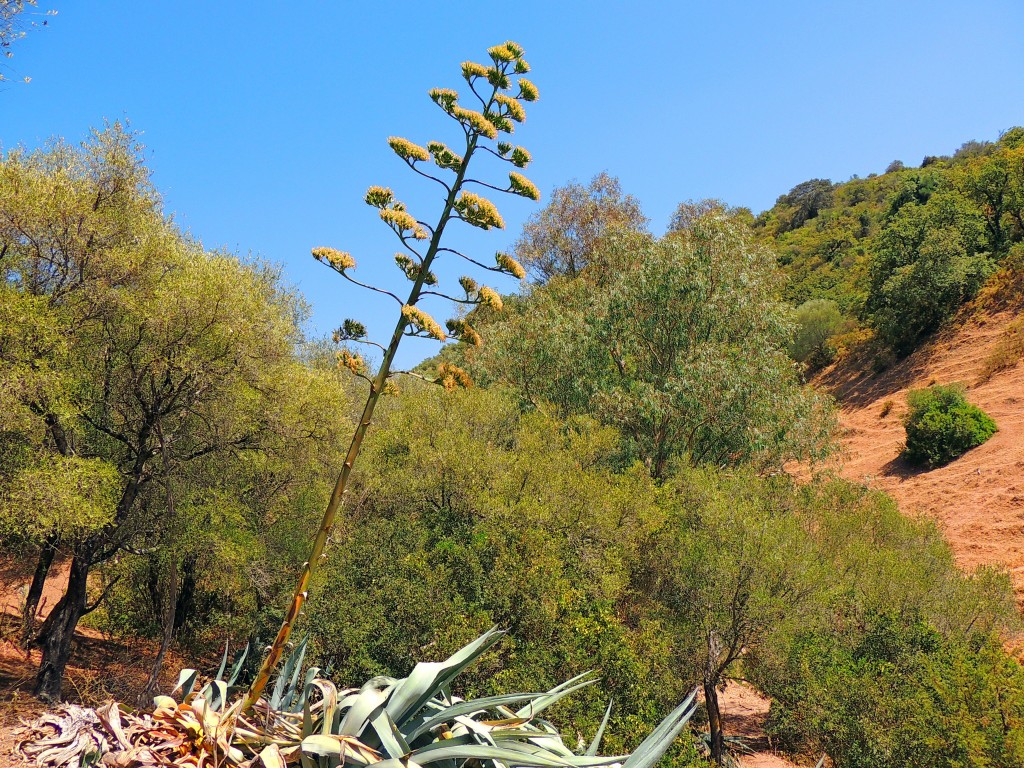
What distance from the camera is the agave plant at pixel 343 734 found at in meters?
2.08

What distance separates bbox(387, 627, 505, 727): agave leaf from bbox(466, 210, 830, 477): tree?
1379cm

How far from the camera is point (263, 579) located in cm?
1347

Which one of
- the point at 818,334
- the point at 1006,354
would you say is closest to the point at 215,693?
the point at 1006,354

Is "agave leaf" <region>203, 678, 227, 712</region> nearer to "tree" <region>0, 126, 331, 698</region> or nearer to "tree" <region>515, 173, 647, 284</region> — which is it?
"tree" <region>0, 126, 331, 698</region>

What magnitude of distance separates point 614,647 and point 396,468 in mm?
6819

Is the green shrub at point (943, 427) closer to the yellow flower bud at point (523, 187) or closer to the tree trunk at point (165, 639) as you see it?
the tree trunk at point (165, 639)

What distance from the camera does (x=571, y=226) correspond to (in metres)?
31.2

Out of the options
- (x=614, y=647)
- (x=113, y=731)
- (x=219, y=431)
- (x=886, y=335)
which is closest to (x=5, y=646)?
(x=219, y=431)

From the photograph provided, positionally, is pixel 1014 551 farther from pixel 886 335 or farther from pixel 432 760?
pixel 432 760

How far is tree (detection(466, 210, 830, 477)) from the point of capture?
16984mm

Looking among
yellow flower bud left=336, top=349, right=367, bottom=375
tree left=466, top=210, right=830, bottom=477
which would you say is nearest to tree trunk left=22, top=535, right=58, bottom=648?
tree left=466, top=210, right=830, bottom=477

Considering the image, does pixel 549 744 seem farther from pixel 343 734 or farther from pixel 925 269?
pixel 925 269

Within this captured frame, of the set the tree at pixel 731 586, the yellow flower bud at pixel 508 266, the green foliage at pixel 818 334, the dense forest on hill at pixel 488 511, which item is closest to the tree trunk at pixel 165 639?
the dense forest on hill at pixel 488 511

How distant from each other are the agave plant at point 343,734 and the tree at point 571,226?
28819 mm
